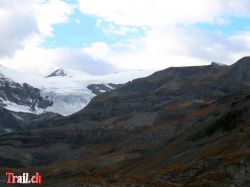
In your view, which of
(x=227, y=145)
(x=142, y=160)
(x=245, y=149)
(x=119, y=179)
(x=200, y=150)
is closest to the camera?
(x=119, y=179)

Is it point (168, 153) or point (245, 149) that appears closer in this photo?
point (245, 149)

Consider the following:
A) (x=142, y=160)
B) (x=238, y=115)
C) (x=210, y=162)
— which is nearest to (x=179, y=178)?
(x=210, y=162)

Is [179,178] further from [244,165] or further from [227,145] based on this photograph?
[227,145]

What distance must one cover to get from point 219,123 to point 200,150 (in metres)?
24.2

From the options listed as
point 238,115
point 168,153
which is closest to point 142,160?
point 168,153

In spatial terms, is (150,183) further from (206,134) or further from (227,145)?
(206,134)

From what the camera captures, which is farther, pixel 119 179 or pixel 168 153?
pixel 168 153

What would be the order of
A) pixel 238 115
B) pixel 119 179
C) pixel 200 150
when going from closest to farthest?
→ pixel 119 179, pixel 200 150, pixel 238 115

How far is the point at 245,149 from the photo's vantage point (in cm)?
8281

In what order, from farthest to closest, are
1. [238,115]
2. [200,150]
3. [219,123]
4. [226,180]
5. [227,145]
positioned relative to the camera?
1. [219,123]
2. [238,115]
3. [200,150]
4. [227,145]
5. [226,180]

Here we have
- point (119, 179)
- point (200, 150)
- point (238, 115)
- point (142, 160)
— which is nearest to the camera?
point (119, 179)

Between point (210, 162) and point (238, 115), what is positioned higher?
point (238, 115)

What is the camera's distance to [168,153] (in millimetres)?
141375

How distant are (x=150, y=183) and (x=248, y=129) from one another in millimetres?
32265
